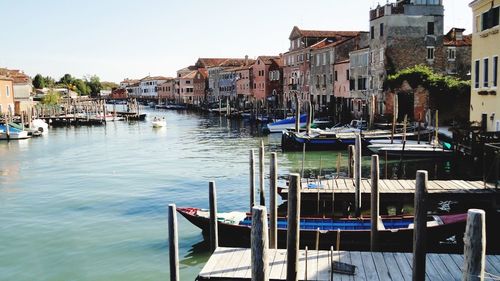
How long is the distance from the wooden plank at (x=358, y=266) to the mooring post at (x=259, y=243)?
8.19 feet

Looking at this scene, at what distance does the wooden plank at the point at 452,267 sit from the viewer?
6777mm

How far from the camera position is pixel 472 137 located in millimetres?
16609

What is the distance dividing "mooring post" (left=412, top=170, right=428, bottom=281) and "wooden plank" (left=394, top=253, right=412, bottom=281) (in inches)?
37.5

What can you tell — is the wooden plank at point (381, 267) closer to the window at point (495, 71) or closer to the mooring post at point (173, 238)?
the mooring post at point (173, 238)

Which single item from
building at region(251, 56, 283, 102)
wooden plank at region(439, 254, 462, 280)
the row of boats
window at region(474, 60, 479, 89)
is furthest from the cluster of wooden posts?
building at region(251, 56, 283, 102)

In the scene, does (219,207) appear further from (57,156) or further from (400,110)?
(400,110)

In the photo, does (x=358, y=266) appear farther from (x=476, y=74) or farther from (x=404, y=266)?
(x=476, y=74)

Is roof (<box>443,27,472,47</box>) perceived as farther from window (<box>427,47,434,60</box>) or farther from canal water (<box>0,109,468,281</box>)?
canal water (<box>0,109,468,281</box>)

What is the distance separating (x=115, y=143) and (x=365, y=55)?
16.4 metres

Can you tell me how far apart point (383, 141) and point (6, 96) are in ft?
107

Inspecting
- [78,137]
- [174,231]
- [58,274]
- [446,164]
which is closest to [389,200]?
[174,231]

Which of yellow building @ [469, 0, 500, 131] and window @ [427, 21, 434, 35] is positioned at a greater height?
window @ [427, 21, 434, 35]

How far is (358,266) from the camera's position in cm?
724

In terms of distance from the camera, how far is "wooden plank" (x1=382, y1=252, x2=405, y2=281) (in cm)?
686
